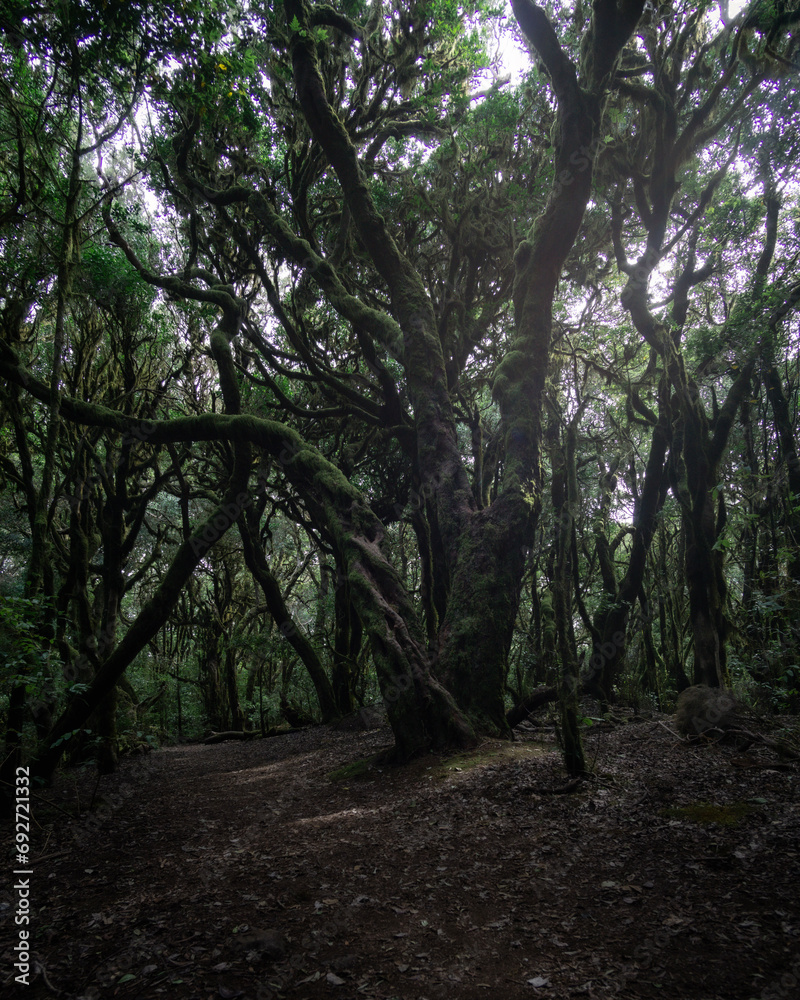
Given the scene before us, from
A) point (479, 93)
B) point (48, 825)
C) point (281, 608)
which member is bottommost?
point (48, 825)

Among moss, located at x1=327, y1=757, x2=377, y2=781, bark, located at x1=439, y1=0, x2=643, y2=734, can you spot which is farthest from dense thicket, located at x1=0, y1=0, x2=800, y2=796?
moss, located at x1=327, y1=757, x2=377, y2=781

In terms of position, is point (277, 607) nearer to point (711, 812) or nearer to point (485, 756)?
point (485, 756)

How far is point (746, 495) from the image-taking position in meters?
8.93

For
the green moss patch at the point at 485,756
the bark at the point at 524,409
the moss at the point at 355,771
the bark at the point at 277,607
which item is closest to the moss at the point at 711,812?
the green moss patch at the point at 485,756

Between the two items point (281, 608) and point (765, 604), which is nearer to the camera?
point (765, 604)

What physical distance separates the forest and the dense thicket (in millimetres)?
64

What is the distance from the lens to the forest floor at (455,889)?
2.26m

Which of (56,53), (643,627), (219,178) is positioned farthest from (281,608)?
(56,53)

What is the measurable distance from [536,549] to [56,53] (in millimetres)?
11482

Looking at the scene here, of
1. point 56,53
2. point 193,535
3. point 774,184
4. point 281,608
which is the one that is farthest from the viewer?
point 281,608

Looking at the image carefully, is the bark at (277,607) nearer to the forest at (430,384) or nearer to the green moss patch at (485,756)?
the forest at (430,384)

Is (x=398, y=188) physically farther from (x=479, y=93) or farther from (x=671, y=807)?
(x=671, y=807)

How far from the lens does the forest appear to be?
4789 millimetres

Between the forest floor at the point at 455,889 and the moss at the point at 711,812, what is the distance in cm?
2
